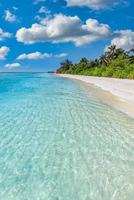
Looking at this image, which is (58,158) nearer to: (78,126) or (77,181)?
(77,181)

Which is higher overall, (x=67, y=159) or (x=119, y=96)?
(x=67, y=159)

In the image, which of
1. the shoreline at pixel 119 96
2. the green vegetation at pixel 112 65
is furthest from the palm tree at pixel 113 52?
the shoreline at pixel 119 96

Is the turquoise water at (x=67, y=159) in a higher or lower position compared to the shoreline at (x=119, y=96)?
higher

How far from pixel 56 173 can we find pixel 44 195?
866mm

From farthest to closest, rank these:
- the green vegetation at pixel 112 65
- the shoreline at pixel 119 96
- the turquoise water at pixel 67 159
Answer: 1. the green vegetation at pixel 112 65
2. the shoreline at pixel 119 96
3. the turquoise water at pixel 67 159

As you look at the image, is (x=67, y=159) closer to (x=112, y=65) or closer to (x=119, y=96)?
(x=119, y=96)

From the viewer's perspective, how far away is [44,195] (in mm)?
4348

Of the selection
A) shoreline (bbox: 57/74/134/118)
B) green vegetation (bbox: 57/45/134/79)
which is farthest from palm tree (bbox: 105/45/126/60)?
shoreline (bbox: 57/74/134/118)

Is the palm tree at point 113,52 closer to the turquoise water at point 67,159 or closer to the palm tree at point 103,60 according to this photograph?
the palm tree at point 103,60

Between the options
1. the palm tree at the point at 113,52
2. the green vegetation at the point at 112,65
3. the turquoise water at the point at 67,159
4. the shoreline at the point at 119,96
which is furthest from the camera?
the palm tree at the point at 113,52

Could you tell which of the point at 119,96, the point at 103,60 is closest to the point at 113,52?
the point at 103,60

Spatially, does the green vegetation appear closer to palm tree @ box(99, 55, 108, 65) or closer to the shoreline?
palm tree @ box(99, 55, 108, 65)

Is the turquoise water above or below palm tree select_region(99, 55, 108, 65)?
above

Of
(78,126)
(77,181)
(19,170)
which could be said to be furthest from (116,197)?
(78,126)
